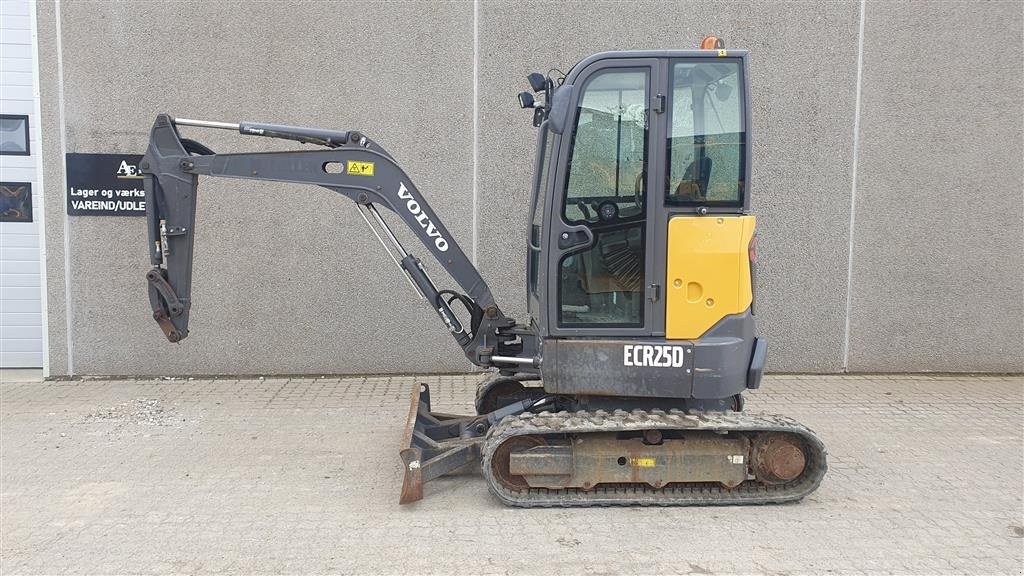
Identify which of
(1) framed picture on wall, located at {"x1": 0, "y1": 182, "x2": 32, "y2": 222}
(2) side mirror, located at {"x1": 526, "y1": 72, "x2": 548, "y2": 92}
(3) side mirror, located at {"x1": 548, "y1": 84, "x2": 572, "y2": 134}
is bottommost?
(1) framed picture on wall, located at {"x1": 0, "y1": 182, "x2": 32, "y2": 222}

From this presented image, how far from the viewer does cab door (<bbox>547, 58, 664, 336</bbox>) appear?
4.29 meters

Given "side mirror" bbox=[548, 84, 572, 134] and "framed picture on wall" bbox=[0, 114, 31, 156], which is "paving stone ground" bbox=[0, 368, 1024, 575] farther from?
"framed picture on wall" bbox=[0, 114, 31, 156]

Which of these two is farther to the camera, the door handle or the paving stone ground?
the door handle

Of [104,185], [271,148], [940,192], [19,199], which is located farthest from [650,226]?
[19,199]

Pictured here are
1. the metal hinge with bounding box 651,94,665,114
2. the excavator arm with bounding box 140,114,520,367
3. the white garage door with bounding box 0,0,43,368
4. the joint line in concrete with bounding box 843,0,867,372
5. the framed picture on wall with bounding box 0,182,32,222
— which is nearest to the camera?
the metal hinge with bounding box 651,94,665,114

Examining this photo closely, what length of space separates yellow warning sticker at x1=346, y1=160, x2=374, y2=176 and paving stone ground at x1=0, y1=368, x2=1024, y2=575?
6.80ft

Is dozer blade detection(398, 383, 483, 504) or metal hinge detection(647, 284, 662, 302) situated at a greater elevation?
metal hinge detection(647, 284, 662, 302)

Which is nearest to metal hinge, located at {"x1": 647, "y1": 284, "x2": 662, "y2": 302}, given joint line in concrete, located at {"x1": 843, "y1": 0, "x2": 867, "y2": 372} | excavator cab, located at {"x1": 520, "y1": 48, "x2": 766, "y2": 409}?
excavator cab, located at {"x1": 520, "y1": 48, "x2": 766, "y2": 409}

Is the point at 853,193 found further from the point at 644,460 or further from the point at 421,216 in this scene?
the point at 421,216

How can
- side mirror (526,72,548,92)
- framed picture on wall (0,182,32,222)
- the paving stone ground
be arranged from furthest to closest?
1. framed picture on wall (0,182,32,222)
2. side mirror (526,72,548,92)
3. the paving stone ground

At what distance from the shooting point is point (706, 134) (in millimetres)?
4289

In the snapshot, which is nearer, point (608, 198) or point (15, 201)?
point (608, 198)

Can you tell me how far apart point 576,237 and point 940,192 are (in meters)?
5.75

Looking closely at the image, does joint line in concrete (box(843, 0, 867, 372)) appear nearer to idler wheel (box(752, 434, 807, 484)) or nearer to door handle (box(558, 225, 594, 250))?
idler wheel (box(752, 434, 807, 484))
